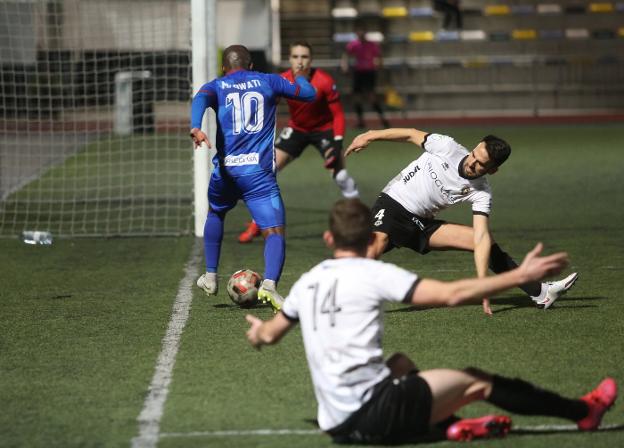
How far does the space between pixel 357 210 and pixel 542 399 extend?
1169mm

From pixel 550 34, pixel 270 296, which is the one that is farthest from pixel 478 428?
pixel 550 34

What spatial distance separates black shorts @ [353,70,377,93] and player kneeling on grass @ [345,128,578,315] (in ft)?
65.3

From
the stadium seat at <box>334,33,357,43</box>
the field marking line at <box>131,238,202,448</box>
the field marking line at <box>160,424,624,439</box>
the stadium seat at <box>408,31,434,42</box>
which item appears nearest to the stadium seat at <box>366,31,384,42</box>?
the stadium seat at <box>334,33,357,43</box>

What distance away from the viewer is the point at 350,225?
5211mm

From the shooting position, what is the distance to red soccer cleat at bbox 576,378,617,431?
555 centimetres

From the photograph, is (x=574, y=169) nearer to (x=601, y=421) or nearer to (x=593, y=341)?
(x=593, y=341)

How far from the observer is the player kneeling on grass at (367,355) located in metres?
5.19

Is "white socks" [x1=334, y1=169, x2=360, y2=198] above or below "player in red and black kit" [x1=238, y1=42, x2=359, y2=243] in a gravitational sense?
below

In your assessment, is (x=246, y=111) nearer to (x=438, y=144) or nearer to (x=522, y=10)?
(x=438, y=144)

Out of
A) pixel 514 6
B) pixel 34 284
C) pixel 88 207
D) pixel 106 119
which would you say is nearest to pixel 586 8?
pixel 514 6

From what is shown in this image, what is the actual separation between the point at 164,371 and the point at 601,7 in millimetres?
29738

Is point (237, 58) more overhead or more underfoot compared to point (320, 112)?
more overhead

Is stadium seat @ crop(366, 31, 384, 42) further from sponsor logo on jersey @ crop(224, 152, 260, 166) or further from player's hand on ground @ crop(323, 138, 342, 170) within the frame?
sponsor logo on jersey @ crop(224, 152, 260, 166)

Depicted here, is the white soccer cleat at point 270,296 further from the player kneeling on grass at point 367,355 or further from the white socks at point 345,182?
the white socks at point 345,182
